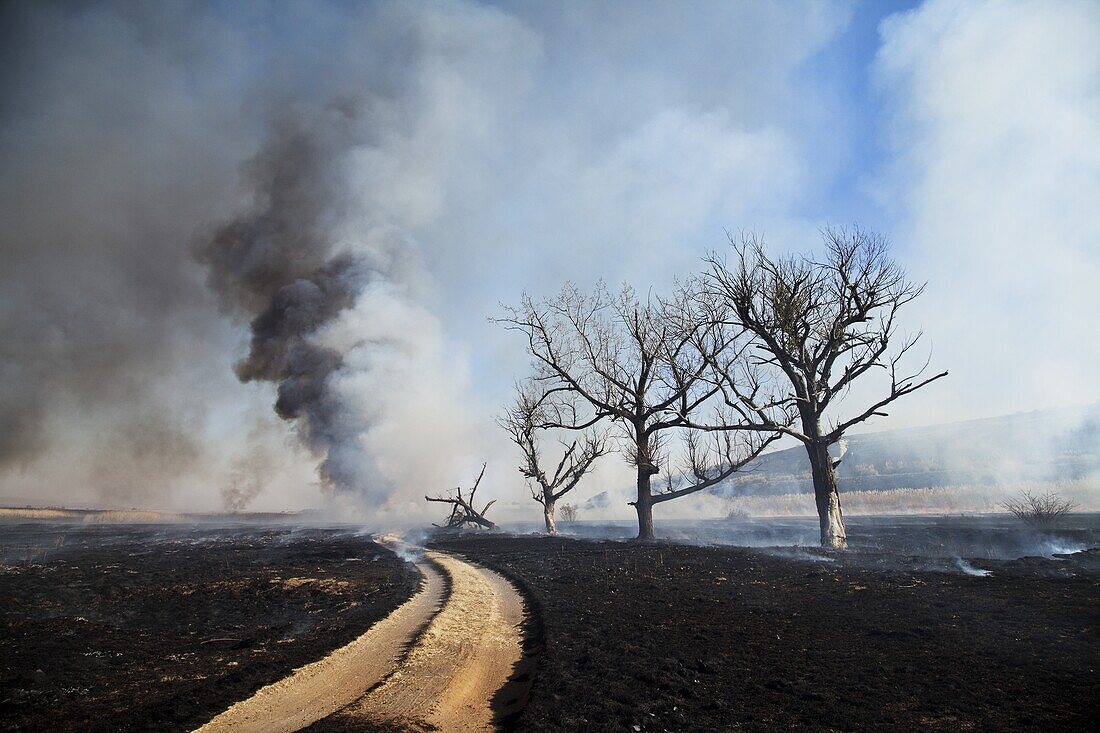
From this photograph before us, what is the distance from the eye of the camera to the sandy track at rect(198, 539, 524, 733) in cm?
687

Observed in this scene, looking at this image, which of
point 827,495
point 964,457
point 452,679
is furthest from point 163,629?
point 964,457

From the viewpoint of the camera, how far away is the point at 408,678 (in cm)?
841

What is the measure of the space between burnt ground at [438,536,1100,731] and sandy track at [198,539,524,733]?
3.01 ft

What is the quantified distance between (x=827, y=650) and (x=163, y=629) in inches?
490

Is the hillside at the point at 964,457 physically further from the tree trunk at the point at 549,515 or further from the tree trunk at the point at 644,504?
the tree trunk at the point at 644,504

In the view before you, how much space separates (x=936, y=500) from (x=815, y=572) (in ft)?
141

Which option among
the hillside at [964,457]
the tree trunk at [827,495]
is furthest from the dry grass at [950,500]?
the tree trunk at [827,495]

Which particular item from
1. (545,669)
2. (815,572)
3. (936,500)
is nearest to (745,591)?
(815,572)

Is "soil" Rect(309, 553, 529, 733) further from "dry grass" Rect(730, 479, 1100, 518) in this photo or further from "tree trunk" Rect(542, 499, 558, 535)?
"dry grass" Rect(730, 479, 1100, 518)

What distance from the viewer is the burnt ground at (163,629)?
6934 millimetres

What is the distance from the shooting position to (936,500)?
47.5m

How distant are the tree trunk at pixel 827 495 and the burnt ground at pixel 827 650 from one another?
17.0ft

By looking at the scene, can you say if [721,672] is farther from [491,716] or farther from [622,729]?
[491,716]

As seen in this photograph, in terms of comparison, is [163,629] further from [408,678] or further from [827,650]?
[827,650]
